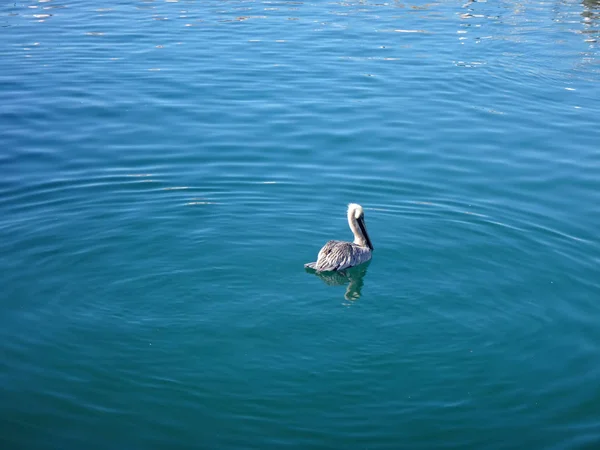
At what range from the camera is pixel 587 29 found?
26969 millimetres

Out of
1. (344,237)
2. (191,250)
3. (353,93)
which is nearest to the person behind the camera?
(191,250)

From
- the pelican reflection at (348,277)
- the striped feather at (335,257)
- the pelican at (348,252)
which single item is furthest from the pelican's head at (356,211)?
the pelican reflection at (348,277)

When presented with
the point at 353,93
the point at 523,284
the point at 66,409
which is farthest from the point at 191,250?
the point at 353,93

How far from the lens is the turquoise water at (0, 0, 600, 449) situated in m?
10.0

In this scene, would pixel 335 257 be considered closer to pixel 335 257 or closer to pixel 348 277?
pixel 335 257

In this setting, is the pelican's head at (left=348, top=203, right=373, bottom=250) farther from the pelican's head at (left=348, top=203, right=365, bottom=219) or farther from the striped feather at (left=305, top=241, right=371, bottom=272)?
the striped feather at (left=305, top=241, right=371, bottom=272)

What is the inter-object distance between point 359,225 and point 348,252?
2.76 ft

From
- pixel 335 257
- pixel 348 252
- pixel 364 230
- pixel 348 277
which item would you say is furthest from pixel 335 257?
pixel 364 230

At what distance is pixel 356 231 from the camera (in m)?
13.9

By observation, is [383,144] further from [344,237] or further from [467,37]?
[467,37]

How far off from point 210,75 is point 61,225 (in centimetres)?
998

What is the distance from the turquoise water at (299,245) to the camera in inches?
394

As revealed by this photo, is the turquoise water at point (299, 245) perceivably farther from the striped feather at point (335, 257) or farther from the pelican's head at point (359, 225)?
the pelican's head at point (359, 225)

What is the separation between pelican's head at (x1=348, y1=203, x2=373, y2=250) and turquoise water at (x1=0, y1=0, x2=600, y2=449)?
0.34 metres
